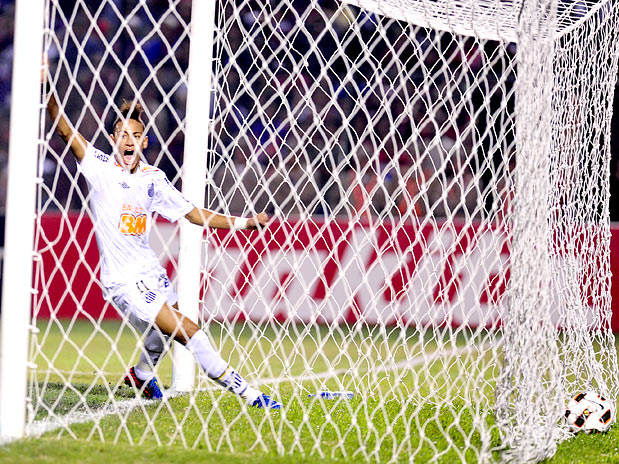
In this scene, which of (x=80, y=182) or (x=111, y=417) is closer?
(x=111, y=417)

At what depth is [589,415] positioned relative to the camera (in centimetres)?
402

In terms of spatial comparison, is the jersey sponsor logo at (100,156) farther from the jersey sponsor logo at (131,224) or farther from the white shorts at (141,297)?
the white shorts at (141,297)

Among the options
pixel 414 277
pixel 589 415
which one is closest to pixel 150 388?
pixel 414 277

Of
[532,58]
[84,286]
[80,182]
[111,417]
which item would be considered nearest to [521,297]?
[532,58]

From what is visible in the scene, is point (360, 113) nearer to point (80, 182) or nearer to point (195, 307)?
point (80, 182)

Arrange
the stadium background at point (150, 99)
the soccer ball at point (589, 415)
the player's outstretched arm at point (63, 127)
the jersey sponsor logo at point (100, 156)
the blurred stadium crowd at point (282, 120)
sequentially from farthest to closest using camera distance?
the stadium background at point (150, 99) → the blurred stadium crowd at point (282, 120) → the soccer ball at point (589, 415) → the jersey sponsor logo at point (100, 156) → the player's outstretched arm at point (63, 127)

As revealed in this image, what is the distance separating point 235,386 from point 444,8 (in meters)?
2.19

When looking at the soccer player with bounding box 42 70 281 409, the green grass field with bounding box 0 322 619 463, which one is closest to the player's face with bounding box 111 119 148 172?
the soccer player with bounding box 42 70 281 409

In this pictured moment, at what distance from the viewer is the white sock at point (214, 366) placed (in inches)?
141

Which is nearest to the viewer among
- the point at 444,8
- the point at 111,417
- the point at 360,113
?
the point at 111,417

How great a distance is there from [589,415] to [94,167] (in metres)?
2.59

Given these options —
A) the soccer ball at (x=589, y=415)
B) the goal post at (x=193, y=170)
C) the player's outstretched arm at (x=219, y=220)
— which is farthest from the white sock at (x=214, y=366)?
the soccer ball at (x=589, y=415)

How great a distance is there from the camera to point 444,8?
430 cm

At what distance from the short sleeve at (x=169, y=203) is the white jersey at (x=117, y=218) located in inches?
2.8
